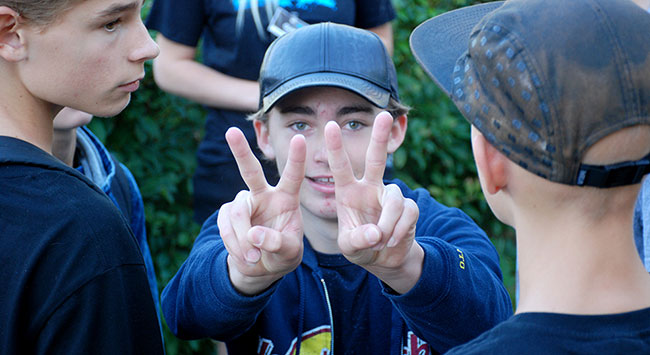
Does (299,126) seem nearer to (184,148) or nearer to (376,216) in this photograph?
(376,216)

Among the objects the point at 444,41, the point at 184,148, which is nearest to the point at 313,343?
the point at 444,41

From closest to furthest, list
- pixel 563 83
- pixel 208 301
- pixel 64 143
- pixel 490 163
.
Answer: pixel 563 83 < pixel 490 163 < pixel 208 301 < pixel 64 143

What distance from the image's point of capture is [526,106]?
1.44 metres

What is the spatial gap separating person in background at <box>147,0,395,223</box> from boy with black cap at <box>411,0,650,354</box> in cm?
183

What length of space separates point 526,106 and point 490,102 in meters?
0.09

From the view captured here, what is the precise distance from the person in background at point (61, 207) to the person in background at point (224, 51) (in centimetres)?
142

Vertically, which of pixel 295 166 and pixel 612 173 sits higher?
pixel 612 173

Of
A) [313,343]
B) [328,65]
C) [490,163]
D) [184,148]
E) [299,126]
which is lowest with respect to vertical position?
[184,148]

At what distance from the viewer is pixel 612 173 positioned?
143 centimetres

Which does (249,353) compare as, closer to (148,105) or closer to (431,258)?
(431,258)

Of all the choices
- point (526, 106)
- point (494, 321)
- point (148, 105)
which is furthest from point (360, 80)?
point (148, 105)

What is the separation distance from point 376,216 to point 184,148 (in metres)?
2.63

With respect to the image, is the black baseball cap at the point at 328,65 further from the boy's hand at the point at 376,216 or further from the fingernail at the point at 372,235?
the fingernail at the point at 372,235

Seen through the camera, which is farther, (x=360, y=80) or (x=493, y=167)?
(x=360, y=80)
